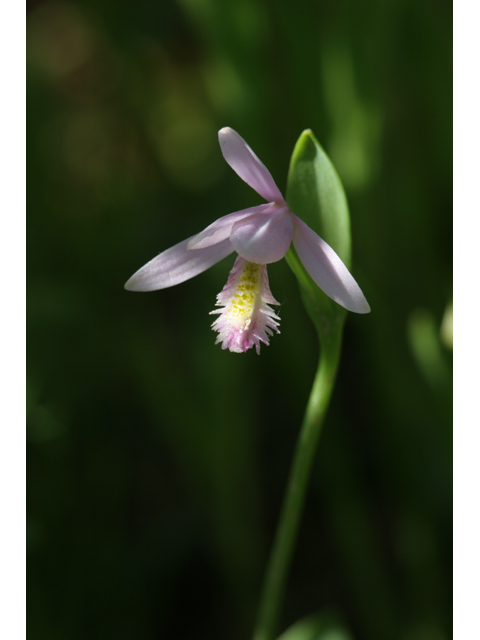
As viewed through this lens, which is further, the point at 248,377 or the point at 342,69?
the point at 248,377

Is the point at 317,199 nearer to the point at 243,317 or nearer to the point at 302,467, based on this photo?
the point at 243,317

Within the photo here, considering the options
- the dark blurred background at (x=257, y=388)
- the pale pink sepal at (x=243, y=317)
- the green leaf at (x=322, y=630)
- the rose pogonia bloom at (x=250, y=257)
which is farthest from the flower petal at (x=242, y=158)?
the green leaf at (x=322, y=630)

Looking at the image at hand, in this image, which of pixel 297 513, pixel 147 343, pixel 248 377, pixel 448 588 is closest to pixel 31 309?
pixel 147 343

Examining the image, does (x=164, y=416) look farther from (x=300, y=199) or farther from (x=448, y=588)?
(x=300, y=199)

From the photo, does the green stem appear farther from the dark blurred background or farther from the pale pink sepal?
the dark blurred background

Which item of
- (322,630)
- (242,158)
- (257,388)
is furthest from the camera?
(257,388)

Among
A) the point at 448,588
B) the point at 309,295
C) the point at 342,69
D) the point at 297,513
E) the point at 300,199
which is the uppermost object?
the point at 342,69

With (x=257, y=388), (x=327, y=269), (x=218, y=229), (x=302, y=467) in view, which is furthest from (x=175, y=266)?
(x=257, y=388)
